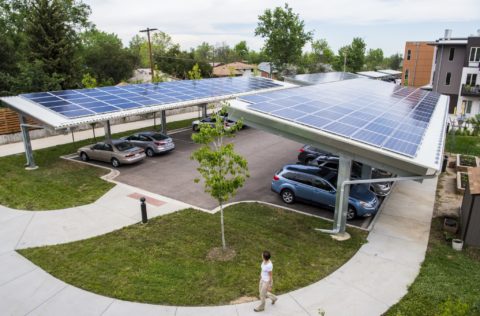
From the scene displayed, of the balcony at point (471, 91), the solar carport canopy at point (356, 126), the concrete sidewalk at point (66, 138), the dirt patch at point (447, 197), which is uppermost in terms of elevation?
the solar carport canopy at point (356, 126)

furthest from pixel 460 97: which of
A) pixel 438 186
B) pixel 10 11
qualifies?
pixel 10 11

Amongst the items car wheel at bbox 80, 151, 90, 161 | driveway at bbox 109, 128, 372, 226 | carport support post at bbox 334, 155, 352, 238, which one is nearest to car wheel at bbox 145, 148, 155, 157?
driveway at bbox 109, 128, 372, 226

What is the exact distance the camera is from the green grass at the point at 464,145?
24.3 m

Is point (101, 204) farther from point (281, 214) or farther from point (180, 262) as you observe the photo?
point (281, 214)

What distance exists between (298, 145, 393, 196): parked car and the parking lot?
47.5 inches

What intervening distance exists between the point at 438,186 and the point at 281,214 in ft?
31.7

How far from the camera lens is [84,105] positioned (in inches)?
764

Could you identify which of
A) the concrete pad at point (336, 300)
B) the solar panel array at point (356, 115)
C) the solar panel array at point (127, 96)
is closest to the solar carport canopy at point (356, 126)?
the solar panel array at point (356, 115)

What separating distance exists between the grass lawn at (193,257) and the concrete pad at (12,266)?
24cm

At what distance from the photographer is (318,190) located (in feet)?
47.1

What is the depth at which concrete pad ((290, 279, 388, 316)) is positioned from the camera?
8539mm

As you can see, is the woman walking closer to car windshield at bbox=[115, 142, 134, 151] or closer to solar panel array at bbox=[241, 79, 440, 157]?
solar panel array at bbox=[241, 79, 440, 157]

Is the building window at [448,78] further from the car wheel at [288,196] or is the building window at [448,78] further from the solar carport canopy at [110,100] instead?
the car wheel at [288,196]

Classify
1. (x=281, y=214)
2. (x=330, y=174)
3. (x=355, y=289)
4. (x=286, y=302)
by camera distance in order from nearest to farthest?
1. (x=286, y=302)
2. (x=355, y=289)
3. (x=281, y=214)
4. (x=330, y=174)
